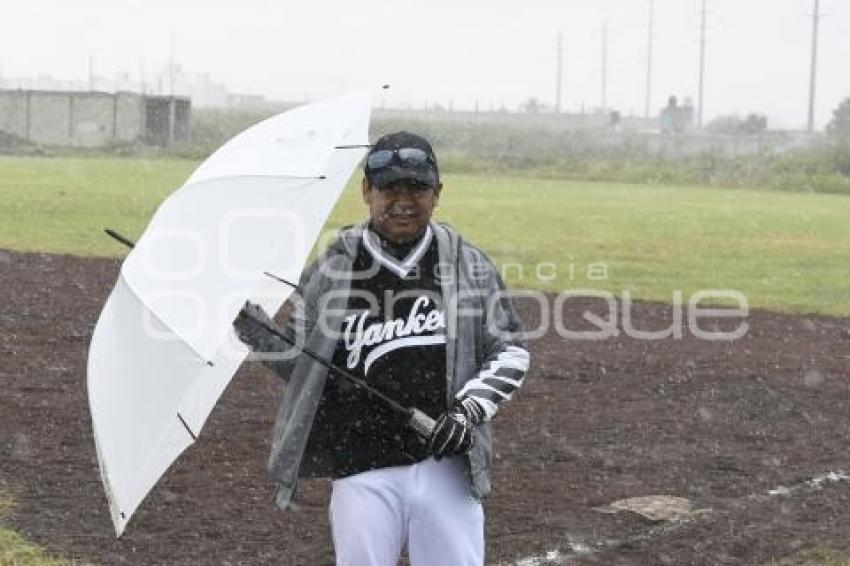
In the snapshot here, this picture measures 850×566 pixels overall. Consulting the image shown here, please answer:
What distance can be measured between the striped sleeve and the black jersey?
0.30 ft

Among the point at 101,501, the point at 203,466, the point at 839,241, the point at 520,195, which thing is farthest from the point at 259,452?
the point at 520,195

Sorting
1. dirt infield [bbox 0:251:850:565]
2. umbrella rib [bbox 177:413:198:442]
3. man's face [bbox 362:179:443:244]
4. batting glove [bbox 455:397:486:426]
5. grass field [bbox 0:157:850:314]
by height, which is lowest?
dirt infield [bbox 0:251:850:565]

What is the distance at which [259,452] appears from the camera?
8.20 metres

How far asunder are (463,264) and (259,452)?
14.2ft

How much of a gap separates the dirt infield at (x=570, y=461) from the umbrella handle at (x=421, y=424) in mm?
2350

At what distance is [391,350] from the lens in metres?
4.04

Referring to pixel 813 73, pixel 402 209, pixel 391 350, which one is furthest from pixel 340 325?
pixel 813 73

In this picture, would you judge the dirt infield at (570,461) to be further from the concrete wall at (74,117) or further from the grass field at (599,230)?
the concrete wall at (74,117)

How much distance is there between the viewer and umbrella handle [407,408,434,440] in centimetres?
391

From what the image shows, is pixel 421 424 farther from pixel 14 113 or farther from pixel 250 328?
pixel 14 113

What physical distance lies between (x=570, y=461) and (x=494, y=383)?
13.8ft

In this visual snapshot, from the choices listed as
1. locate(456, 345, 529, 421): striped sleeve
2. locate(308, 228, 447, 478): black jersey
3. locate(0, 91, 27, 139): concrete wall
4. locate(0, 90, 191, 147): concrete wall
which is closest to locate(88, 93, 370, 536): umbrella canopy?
locate(308, 228, 447, 478): black jersey

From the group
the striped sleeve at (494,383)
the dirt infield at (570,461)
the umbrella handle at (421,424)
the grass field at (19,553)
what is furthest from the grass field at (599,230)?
the umbrella handle at (421,424)

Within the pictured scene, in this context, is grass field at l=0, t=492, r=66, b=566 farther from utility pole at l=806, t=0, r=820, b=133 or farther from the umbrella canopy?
utility pole at l=806, t=0, r=820, b=133
